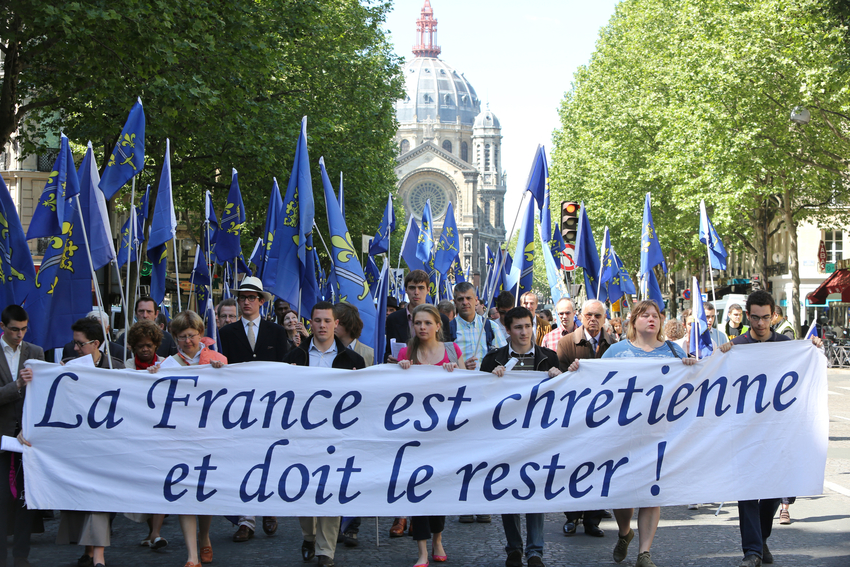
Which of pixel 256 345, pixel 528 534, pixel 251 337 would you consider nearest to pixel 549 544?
pixel 528 534

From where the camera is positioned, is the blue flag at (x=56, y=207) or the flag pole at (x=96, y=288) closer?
the flag pole at (x=96, y=288)

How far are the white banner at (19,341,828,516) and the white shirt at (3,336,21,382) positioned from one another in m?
0.31

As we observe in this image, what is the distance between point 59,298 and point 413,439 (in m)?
3.02

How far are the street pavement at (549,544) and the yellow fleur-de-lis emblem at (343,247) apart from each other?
2.18 metres

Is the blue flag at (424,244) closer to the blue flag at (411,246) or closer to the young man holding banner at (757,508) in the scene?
the blue flag at (411,246)

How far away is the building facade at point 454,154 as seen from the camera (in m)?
155

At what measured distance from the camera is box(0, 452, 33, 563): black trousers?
653cm

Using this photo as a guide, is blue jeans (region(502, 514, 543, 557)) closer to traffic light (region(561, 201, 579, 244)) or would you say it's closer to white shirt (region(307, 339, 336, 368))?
white shirt (region(307, 339, 336, 368))

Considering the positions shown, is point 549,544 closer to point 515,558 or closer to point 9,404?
point 515,558

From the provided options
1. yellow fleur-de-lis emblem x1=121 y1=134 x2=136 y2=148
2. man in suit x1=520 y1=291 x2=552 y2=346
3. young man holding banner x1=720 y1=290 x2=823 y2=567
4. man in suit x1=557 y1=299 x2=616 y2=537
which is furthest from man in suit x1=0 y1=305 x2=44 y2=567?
man in suit x1=520 y1=291 x2=552 y2=346

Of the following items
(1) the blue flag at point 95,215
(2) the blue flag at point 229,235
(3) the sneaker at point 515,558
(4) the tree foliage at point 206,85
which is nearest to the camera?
(3) the sneaker at point 515,558

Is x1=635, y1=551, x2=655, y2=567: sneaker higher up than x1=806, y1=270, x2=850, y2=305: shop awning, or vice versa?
x1=806, y1=270, x2=850, y2=305: shop awning

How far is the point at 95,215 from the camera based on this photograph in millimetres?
8148

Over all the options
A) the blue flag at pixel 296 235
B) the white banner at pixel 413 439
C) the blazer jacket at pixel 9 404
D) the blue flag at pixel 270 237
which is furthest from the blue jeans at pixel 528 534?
the blue flag at pixel 270 237
